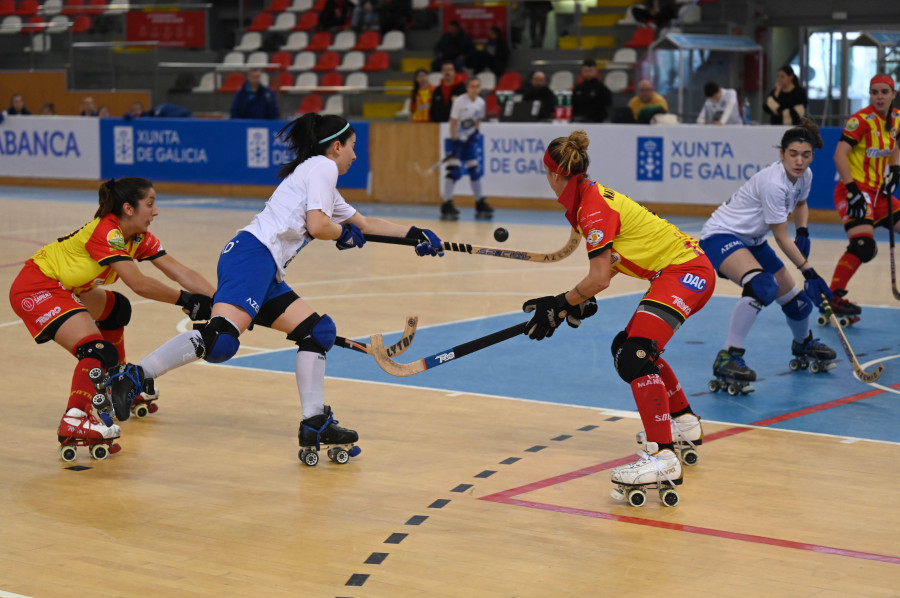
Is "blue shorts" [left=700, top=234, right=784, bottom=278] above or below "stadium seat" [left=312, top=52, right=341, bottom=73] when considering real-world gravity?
below

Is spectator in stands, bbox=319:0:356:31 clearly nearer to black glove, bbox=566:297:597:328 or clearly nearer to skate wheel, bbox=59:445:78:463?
skate wheel, bbox=59:445:78:463

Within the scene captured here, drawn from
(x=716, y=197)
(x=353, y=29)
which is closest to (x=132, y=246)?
(x=716, y=197)

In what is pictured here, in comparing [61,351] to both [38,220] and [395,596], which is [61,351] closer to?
[395,596]

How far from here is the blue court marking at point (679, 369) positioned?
837 centimetres

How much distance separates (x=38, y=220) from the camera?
66.0 feet

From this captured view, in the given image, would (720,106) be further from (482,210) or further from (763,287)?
(763,287)

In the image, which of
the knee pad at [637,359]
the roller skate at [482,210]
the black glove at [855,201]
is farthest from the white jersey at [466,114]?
the knee pad at [637,359]

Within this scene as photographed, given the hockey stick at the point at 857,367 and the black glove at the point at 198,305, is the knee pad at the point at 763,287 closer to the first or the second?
the hockey stick at the point at 857,367

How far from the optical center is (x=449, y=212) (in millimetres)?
19703

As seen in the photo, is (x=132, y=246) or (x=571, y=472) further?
(x=132, y=246)

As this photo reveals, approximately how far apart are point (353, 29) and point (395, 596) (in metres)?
26.4

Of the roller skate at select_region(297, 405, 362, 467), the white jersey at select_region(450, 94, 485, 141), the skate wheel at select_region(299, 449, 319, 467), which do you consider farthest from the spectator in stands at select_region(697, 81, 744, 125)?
the skate wheel at select_region(299, 449, 319, 467)

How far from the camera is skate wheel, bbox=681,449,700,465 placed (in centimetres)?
704

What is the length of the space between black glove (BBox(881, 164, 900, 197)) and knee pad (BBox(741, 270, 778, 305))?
349 centimetres
